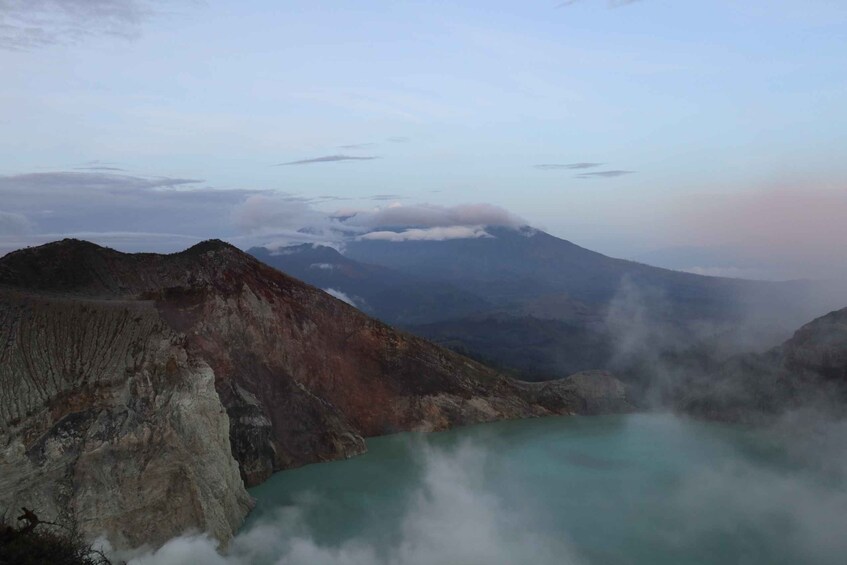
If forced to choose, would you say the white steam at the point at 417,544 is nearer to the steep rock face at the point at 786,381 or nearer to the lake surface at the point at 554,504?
the lake surface at the point at 554,504

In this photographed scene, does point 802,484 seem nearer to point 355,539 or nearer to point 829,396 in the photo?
point 829,396

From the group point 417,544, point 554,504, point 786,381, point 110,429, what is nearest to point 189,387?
point 110,429

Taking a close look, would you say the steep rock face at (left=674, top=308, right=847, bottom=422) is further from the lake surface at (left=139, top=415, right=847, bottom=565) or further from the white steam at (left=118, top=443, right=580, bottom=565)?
the white steam at (left=118, top=443, right=580, bottom=565)

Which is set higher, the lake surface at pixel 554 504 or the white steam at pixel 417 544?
the white steam at pixel 417 544

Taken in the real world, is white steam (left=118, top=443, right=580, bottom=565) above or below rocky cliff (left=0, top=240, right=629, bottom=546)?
below

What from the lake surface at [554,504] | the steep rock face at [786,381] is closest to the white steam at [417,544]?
the lake surface at [554,504]

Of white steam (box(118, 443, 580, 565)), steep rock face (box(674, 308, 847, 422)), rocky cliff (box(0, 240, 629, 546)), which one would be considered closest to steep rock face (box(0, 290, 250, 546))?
rocky cliff (box(0, 240, 629, 546))
